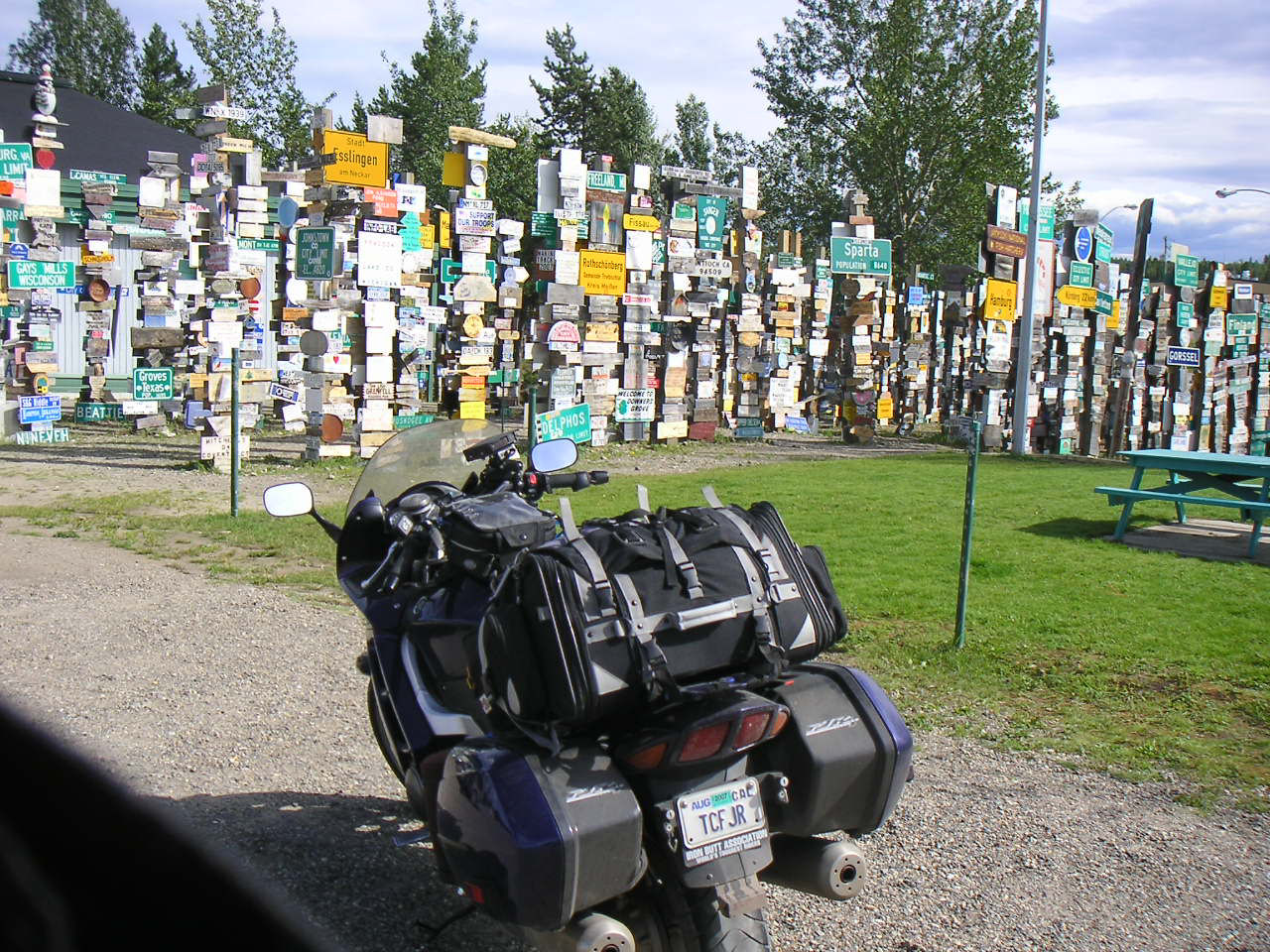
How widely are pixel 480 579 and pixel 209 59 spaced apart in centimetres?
4225

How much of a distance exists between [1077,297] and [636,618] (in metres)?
17.3

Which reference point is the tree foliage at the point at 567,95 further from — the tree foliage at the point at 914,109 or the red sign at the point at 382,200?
the red sign at the point at 382,200

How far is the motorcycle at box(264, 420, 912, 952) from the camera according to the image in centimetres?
275

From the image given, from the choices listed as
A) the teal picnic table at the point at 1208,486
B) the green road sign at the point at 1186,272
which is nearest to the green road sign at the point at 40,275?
the teal picnic table at the point at 1208,486

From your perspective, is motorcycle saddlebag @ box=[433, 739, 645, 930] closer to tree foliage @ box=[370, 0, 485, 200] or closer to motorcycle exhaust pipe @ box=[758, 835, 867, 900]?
motorcycle exhaust pipe @ box=[758, 835, 867, 900]

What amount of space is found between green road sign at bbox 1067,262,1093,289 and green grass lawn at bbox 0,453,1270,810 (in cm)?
575

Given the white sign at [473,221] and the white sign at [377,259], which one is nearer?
the white sign at [377,259]

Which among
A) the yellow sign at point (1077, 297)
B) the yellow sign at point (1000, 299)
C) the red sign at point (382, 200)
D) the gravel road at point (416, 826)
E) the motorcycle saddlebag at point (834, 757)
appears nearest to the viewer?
the motorcycle saddlebag at point (834, 757)

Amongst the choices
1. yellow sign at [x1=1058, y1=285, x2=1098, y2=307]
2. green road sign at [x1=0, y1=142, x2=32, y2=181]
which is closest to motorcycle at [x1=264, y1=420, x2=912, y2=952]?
green road sign at [x1=0, y1=142, x2=32, y2=181]

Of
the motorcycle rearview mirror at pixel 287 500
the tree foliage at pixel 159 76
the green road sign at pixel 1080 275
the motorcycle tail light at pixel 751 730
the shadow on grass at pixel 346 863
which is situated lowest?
the shadow on grass at pixel 346 863

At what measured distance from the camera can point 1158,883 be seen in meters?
4.02

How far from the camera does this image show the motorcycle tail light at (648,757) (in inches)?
109

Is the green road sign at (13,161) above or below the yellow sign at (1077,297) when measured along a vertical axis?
above

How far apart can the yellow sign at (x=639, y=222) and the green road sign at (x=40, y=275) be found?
775 centimetres
